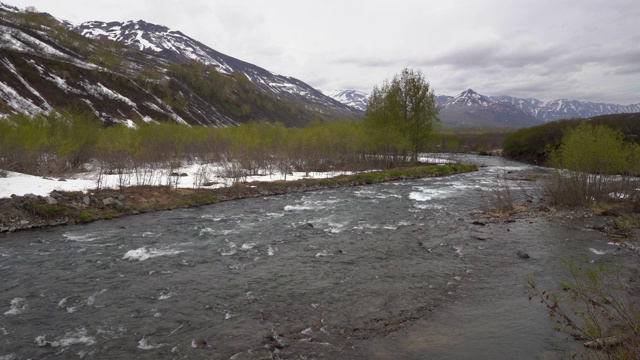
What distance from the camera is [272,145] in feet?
242

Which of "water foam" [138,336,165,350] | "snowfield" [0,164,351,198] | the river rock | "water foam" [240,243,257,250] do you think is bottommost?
"water foam" [138,336,165,350]

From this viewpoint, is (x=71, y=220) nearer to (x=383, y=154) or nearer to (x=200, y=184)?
(x=200, y=184)

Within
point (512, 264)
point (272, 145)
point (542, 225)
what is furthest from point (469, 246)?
point (272, 145)

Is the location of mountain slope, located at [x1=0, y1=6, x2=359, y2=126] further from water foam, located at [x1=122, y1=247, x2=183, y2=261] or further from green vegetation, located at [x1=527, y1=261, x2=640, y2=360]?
green vegetation, located at [x1=527, y1=261, x2=640, y2=360]

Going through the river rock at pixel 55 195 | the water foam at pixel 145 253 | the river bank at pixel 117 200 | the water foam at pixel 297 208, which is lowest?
the water foam at pixel 145 253

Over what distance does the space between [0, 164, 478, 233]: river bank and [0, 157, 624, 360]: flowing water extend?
199 cm

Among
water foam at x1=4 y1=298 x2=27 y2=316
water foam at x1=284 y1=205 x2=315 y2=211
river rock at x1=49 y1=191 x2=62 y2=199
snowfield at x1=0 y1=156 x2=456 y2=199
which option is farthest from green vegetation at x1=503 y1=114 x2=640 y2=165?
water foam at x1=4 y1=298 x2=27 y2=316

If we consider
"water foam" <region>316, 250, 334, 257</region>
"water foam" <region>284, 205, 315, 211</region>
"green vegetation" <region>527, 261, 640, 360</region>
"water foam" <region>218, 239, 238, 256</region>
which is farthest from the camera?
"water foam" <region>284, 205, 315, 211</region>

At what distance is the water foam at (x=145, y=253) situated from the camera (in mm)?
21344

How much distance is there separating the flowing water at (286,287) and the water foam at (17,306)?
2.8 inches

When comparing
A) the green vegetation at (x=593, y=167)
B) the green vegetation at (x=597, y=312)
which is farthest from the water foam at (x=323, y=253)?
the green vegetation at (x=593, y=167)

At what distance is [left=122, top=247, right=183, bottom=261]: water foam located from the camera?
21.3 metres

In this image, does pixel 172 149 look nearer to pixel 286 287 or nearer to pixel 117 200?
pixel 117 200

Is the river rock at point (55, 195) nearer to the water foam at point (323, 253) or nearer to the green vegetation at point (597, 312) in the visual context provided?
the water foam at point (323, 253)
